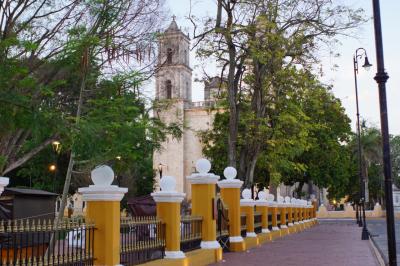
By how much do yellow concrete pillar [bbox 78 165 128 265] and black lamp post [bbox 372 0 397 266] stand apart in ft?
16.4

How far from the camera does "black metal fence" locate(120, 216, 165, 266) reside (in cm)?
1073

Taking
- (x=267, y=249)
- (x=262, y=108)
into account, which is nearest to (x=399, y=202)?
(x=262, y=108)

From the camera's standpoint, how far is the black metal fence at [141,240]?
10.7 m

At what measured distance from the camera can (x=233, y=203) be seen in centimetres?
1892

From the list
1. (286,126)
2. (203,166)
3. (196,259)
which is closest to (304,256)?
(203,166)

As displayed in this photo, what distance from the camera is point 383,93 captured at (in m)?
11.3

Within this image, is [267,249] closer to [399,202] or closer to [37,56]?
[37,56]

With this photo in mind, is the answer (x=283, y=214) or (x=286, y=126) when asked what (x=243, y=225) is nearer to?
(x=286, y=126)

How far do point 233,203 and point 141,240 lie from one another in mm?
7762

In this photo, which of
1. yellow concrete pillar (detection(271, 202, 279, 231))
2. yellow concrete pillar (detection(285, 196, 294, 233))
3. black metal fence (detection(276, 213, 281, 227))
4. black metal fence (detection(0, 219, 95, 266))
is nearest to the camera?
black metal fence (detection(0, 219, 95, 266))

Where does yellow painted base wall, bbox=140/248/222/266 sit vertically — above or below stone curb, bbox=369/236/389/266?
above

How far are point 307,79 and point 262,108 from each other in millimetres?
2523

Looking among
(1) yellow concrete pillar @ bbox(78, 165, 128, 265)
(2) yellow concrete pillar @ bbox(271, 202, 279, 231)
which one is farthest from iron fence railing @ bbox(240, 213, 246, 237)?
(1) yellow concrete pillar @ bbox(78, 165, 128, 265)

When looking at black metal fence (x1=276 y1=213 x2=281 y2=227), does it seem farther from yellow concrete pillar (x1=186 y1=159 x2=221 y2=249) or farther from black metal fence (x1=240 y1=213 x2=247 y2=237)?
yellow concrete pillar (x1=186 y1=159 x2=221 y2=249)
